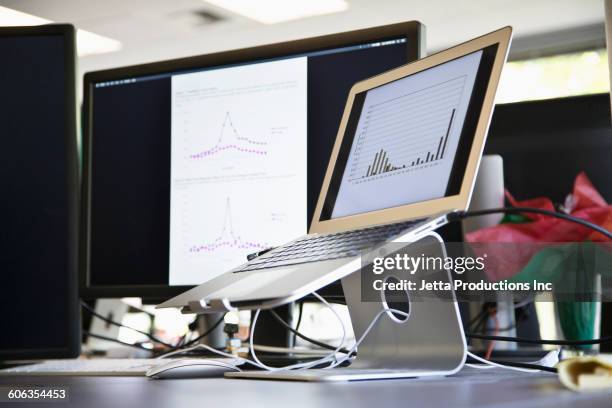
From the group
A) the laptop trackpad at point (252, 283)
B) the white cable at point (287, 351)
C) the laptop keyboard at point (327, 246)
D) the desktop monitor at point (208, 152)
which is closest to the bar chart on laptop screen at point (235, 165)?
the desktop monitor at point (208, 152)

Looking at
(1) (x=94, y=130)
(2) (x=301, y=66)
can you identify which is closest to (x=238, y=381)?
(2) (x=301, y=66)

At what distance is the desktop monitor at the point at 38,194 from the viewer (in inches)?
44.1

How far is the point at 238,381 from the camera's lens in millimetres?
721

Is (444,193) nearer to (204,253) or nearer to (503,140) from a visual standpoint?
(204,253)

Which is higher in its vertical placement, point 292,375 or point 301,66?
point 301,66

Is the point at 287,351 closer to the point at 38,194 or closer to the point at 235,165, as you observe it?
the point at 235,165

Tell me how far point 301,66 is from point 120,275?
452mm

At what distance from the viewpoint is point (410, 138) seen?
806mm

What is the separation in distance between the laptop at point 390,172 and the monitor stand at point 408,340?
5cm

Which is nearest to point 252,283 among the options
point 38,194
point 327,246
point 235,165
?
point 327,246

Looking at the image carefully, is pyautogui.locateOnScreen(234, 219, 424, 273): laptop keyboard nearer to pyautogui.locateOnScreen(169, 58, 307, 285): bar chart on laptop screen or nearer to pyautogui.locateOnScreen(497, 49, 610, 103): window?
pyautogui.locateOnScreen(169, 58, 307, 285): bar chart on laptop screen

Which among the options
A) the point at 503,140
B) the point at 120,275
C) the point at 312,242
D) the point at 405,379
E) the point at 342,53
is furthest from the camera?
the point at 503,140

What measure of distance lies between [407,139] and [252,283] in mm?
242

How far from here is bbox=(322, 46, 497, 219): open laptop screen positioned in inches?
29.0
